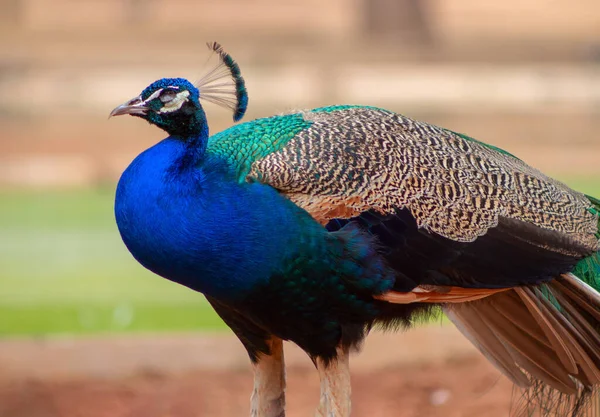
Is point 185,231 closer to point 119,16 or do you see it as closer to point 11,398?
point 11,398

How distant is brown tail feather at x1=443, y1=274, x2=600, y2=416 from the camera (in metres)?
3.15

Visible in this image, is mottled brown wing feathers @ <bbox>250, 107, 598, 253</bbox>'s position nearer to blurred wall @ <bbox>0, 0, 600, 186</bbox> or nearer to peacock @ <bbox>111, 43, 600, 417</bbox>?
peacock @ <bbox>111, 43, 600, 417</bbox>

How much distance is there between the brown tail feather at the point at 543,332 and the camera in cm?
315

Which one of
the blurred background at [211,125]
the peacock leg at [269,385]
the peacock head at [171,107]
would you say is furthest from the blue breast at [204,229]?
the blurred background at [211,125]

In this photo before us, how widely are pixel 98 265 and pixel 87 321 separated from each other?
135 cm

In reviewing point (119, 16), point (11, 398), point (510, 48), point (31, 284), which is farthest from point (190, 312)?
point (119, 16)

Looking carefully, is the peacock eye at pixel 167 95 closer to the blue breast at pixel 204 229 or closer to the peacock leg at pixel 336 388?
the blue breast at pixel 204 229

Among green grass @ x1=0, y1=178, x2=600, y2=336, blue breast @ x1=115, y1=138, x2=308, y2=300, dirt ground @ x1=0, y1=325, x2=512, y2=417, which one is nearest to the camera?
blue breast @ x1=115, y1=138, x2=308, y2=300

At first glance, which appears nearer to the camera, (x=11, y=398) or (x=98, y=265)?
(x=11, y=398)

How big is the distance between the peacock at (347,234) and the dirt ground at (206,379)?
78 centimetres

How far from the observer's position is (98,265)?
6887 millimetres

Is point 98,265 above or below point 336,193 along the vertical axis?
below


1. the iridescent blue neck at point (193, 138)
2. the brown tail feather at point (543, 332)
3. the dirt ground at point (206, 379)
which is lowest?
the dirt ground at point (206, 379)

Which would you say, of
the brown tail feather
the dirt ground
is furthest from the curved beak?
the dirt ground
